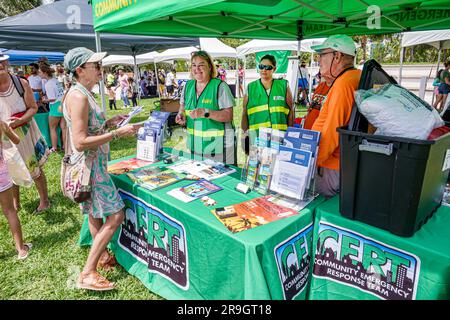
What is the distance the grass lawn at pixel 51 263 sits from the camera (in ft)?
7.33

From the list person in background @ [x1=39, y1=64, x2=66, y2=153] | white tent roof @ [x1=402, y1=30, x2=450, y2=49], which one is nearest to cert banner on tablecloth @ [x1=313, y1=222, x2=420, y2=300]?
person in background @ [x1=39, y1=64, x2=66, y2=153]

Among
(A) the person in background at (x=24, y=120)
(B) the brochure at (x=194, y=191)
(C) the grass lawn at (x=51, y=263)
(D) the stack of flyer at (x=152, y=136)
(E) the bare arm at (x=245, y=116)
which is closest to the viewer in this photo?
(B) the brochure at (x=194, y=191)

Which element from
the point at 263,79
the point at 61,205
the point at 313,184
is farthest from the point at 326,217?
the point at 61,205

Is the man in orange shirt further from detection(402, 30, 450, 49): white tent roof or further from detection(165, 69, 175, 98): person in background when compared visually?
detection(165, 69, 175, 98): person in background

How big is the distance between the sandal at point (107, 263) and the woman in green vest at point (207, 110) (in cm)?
119

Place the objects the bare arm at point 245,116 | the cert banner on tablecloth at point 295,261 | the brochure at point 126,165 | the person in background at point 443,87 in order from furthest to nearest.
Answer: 1. the person in background at point 443,87
2. the bare arm at point 245,116
3. the brochure at point 126,165
4. the cert banner on tablecloth at point 295,261

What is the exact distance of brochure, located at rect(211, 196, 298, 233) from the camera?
158 cm

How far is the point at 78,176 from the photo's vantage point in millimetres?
1920

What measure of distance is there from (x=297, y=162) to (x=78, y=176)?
4.54ft

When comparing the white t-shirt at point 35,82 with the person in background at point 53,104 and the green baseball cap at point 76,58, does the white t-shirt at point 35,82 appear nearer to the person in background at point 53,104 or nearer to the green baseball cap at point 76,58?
the person in background at point 53,104

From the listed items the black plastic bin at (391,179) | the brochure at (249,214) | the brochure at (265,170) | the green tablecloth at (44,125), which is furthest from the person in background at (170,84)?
the black plastic bin at (391,179)

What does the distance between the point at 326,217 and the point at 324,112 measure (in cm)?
58

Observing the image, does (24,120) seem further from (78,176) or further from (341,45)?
(341,45)

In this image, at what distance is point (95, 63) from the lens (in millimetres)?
1909
